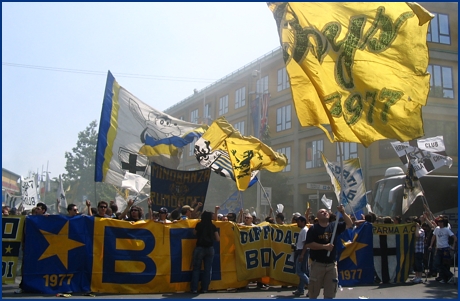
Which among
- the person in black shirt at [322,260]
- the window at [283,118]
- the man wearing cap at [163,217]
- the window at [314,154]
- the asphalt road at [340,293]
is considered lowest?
the asphalt road at [340,293]

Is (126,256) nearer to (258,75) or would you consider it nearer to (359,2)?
(359,2)

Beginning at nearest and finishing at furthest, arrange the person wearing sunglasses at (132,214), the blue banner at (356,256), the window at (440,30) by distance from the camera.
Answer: the person wearing sunglasses at (132,214)
the blue banner at (356,256)
the window at (440,30)

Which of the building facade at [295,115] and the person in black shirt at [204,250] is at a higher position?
the building facade at [295,115]

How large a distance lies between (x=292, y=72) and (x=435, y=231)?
750 cm

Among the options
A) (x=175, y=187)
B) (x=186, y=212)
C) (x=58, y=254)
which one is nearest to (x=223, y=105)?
(x=175, y=187)

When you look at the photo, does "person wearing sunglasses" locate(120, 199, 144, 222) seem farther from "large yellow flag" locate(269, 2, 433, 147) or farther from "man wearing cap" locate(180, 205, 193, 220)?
"large yellow flag" locate(269, 2, 433, 147)

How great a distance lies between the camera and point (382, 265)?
12312 millimetres

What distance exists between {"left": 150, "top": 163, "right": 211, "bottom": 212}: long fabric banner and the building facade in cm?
1574

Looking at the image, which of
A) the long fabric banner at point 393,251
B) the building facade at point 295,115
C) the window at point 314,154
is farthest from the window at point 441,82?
the long fabric banner at point 393,251

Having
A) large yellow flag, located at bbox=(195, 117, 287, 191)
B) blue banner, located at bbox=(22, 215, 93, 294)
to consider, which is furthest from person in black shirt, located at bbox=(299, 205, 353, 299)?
blue banner, located at bbox=(22, 215, 93, 294)

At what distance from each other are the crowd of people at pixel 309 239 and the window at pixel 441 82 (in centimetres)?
2112

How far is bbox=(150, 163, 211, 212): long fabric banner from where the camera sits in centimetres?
1233

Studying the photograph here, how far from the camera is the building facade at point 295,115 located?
33312mm

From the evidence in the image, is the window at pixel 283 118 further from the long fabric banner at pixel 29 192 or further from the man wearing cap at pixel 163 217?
the man wearing cap at pixel 163 217
